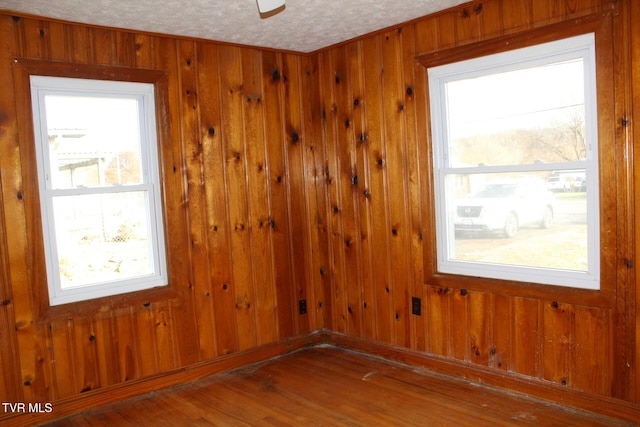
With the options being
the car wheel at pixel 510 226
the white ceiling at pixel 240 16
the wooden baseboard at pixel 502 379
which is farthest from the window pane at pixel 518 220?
the white ceiling at pixel 240 16

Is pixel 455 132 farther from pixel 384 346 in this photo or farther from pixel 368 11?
pixel 384 346

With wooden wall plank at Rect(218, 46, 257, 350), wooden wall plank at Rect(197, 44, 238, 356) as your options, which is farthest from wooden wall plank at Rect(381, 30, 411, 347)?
wooden wall plank at Rect(197, 44, 238, 356)

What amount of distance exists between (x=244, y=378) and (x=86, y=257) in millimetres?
1335

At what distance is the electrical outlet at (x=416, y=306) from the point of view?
3545mm

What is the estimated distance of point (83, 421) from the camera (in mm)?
2988

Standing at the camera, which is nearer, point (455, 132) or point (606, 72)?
point (606, 72)

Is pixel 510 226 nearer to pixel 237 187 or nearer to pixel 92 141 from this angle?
pixel 237 187

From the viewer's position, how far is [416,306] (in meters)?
3.57

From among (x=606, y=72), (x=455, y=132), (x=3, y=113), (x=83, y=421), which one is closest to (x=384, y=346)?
(x=455, y=132)

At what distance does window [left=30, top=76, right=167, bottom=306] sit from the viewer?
9.97 feet

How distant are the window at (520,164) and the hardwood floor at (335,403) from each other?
2.39 feet

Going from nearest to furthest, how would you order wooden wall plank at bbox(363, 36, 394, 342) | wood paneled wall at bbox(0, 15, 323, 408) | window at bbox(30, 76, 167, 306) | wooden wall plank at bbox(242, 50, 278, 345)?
wood paneled wall at bbox(0, 15, 323, 408), window at bbox(30, 76, 167, 306), wooden wall plank at bbox(363, 36, 394, 342), wooden wall plank at bbox(242, 50, 278, 345)

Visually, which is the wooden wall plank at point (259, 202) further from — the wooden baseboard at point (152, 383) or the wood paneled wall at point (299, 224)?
the wooden baseboard at point (152, 383)

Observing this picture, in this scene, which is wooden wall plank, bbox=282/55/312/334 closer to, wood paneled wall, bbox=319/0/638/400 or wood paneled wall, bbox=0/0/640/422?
wood paneled wall, bbox=0/0/640/422
